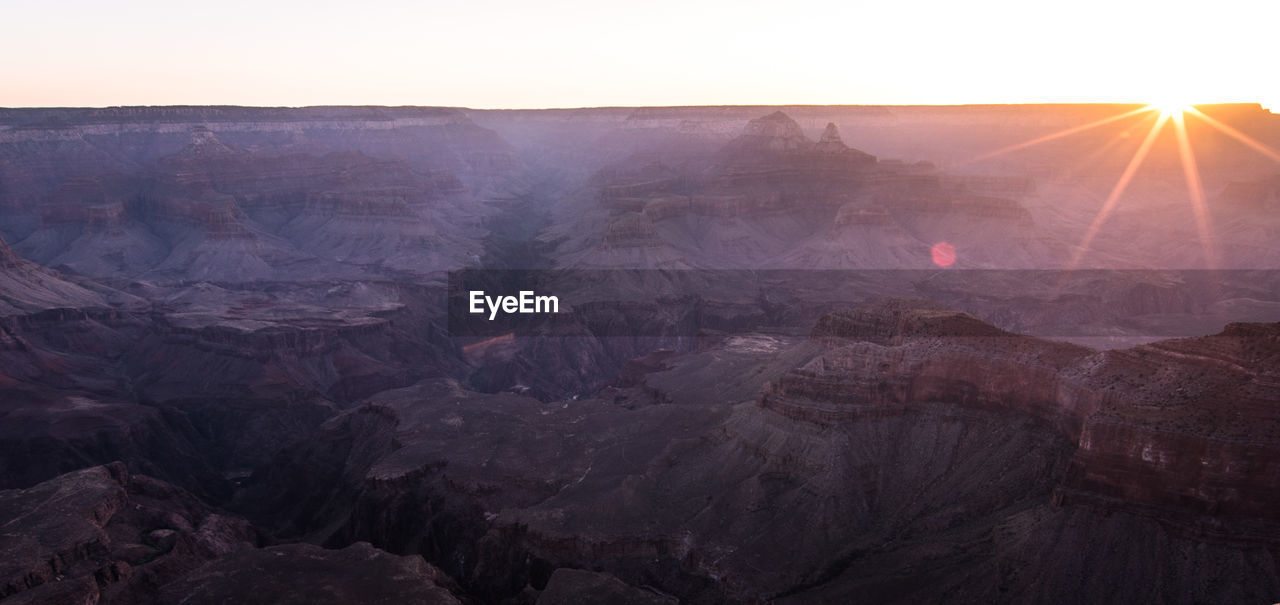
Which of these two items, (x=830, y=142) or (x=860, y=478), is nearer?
(x=860, y=478)

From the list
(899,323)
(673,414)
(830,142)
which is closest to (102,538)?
(673,414)

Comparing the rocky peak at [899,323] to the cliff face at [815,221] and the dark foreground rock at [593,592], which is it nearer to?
the dark foreground rock at [593,592]

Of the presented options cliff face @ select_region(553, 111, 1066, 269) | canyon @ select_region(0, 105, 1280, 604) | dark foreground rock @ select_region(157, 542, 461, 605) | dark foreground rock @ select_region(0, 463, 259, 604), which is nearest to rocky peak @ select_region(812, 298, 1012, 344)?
canyon @ select_region(0, 105, 1280, 604)

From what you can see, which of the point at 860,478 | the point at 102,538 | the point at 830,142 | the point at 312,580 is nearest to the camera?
the point at 312,580

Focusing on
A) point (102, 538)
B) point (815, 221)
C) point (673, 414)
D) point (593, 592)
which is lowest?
point (102, 538)

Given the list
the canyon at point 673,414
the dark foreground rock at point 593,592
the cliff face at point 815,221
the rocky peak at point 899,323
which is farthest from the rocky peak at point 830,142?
the dark foreground rock at point 593,592

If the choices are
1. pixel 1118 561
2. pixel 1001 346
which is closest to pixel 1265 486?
pixel 1118 561

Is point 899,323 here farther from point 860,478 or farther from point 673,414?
point 673,414

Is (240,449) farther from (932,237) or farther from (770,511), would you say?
(932,237)

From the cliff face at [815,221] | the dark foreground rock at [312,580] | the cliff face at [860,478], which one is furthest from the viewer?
the cliff face at [815,221]
